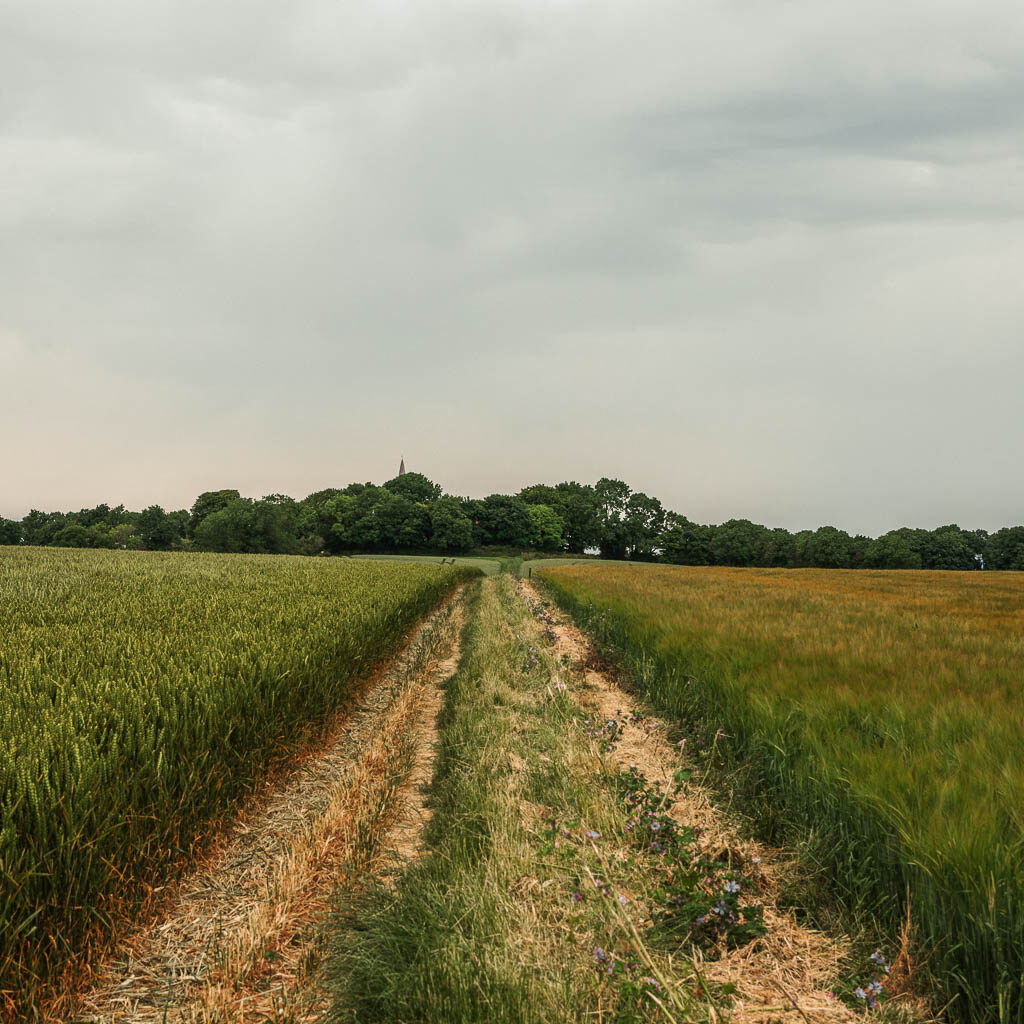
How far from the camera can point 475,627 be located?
14.4m

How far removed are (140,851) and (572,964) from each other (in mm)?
2433

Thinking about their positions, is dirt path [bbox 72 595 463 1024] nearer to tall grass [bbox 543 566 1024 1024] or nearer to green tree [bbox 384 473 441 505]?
tall grass [bbox 543 566 1024 1024]

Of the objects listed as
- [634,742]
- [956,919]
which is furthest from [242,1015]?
[634,742]

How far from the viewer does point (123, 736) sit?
10.5 feet

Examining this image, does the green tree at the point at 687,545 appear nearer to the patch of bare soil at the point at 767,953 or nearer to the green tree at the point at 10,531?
the patch of bare soil at the point at 767,953

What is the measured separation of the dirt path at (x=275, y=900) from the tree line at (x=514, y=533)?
70.2 meters

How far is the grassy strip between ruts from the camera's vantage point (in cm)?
226

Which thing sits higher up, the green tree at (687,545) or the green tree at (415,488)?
the green tree at (415,488)

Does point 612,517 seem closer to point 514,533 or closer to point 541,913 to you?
point 514,533

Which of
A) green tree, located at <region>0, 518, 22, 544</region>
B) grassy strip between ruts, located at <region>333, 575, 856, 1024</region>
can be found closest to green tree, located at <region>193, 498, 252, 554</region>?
grassy strip between ruts, located at <region>333, 575, 856, 1024</region>

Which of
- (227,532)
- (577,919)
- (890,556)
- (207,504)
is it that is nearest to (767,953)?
(577,919)

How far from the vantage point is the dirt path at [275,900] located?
2.51m

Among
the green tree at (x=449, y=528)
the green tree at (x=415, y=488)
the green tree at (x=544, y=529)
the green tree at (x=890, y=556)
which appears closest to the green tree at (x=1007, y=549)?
the green tree at (x=890, y=556)

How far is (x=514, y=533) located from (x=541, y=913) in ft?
299
